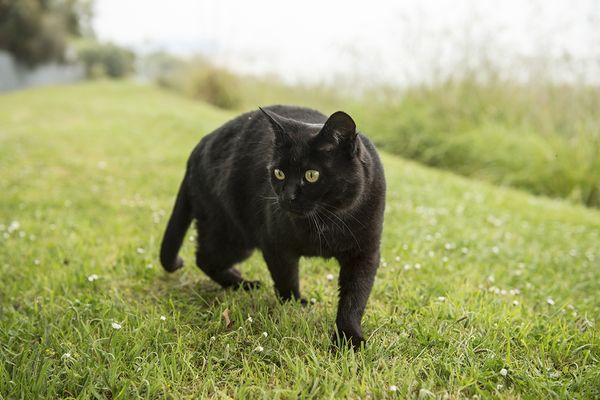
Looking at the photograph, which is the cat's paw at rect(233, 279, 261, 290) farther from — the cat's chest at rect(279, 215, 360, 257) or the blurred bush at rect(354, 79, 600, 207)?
the blurred bush at rect(354, 79, 600, 207)

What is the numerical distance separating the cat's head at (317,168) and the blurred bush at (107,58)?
3300 cm

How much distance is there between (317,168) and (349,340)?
0.73 meters

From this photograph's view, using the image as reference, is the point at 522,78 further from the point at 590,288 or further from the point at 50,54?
the point at 50,54

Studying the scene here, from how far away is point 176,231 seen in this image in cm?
271

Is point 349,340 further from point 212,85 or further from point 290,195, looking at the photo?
point 212,85

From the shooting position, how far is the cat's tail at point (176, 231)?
2.71 m

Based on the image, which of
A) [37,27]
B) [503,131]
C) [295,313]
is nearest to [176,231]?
[295,313]

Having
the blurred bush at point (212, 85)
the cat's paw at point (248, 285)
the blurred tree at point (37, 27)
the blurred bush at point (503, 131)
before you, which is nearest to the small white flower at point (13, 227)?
the cat's paw at point (248, 285)

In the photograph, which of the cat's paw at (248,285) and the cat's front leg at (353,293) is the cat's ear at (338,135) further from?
the cat's paw at (248,285)

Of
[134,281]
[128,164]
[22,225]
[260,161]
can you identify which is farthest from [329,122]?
[128,164]

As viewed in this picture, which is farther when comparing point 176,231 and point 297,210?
point 176,231

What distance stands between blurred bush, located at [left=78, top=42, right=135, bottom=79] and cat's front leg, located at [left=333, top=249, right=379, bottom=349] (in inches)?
1304

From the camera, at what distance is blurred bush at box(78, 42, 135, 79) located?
32.5m

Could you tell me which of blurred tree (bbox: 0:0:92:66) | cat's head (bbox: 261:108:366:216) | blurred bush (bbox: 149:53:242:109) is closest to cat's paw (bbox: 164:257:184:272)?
cat's head (bbox: 261:108:366:216)
